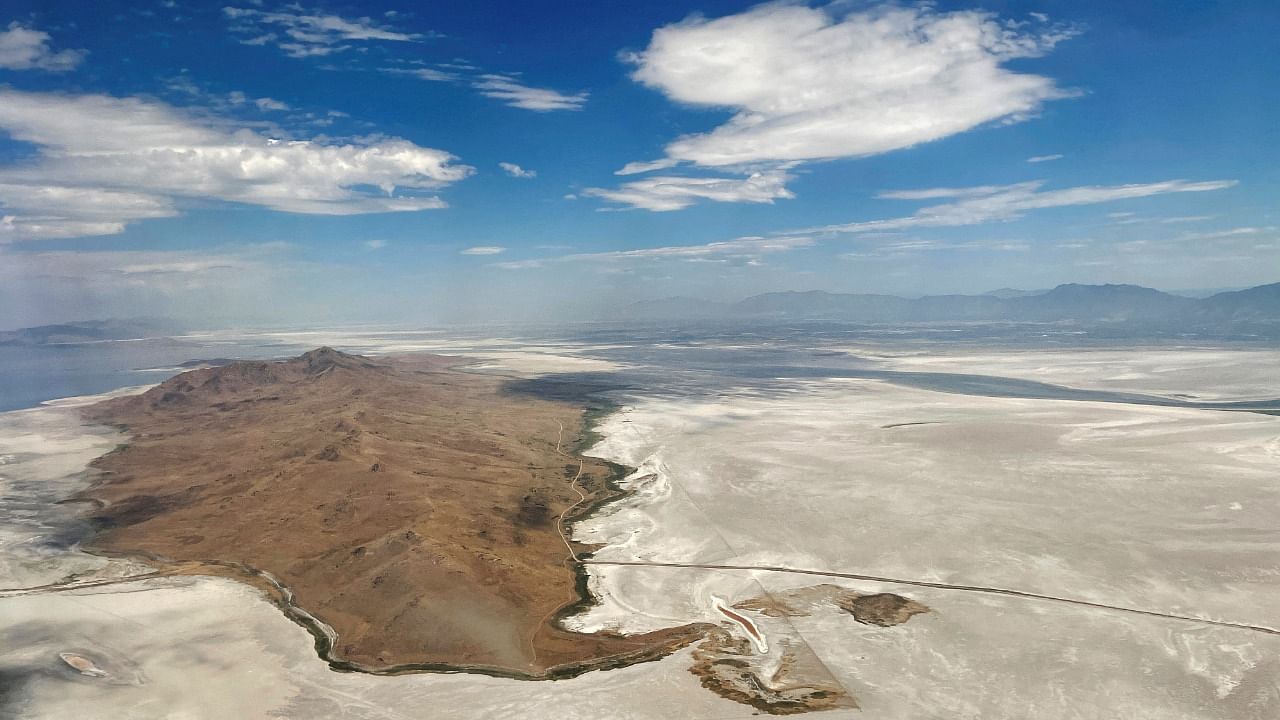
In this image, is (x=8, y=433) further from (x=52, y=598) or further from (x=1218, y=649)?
(x=1218, y=649)

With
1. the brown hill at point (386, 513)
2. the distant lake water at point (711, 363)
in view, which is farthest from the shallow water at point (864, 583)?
the distant lake water at point (711, 363)

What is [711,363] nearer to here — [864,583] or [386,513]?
[386,513]

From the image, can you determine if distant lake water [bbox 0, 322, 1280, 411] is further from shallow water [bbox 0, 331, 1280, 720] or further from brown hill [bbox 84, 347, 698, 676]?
brown hill [bbox 84, 347, 698, 676]

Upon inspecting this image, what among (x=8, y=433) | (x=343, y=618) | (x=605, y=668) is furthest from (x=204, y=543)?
(x=8, y=433)

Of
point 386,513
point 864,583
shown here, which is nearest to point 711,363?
point 386,513

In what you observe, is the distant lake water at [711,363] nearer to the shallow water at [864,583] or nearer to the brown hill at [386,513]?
the shallow water at [864,583]

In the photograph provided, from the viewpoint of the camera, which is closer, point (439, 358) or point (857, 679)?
point (857, 679)

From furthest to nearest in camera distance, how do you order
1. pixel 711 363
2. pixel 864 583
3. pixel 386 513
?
1. pixel 711 363
2. pixel 386 513
3. pixel 864 583

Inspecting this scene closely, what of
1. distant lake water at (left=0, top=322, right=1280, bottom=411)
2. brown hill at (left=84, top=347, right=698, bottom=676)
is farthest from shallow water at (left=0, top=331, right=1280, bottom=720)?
distant lake water at (left=0, top=322, right=1280, bottom=411)
